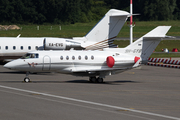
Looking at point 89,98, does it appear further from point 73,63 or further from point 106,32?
point 106,32

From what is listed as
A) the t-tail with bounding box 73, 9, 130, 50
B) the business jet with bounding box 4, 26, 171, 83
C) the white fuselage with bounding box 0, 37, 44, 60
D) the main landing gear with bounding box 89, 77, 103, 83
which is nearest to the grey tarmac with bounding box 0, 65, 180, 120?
the main landing gear with bounding box 89, 77, 103, 83

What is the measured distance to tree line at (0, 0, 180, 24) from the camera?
122438mm

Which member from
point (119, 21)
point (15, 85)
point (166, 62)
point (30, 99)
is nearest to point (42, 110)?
point (30, 99)

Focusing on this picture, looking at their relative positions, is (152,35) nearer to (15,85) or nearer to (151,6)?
(15,85)

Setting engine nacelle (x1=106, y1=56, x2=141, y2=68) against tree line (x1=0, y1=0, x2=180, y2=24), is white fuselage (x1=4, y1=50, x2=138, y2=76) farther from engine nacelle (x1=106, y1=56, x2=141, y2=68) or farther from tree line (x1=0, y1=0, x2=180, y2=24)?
tree line (x1=0, y1=0, x2=180, y2=24)

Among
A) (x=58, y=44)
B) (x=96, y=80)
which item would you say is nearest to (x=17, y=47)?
(x=58, y=44)

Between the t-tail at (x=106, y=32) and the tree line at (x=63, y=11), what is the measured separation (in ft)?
274

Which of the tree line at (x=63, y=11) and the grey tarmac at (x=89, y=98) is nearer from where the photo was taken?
the grey tarmac at (x=89, y=98)

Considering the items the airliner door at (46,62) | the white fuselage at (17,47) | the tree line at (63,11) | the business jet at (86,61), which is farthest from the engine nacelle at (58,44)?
the tree line at (63,11)

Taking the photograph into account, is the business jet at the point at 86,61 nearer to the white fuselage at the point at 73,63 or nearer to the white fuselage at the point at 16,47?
the white fuselage at the point at 73,63

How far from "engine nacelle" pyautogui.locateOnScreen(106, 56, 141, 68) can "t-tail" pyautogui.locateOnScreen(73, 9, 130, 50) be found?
30.8 ft

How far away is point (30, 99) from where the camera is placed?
22.9 m

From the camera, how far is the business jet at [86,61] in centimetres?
3109

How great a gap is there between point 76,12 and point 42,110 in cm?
11481
